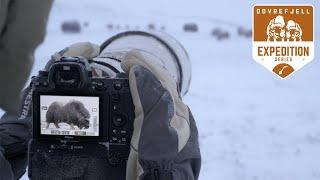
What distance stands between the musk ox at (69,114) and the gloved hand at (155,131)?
0.29 ft

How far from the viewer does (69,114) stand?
94 cm

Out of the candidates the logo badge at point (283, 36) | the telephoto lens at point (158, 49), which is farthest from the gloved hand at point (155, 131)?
the logo badge at point (283, 36)

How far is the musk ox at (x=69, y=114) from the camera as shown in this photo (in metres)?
0.93

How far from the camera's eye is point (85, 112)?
3.06ft

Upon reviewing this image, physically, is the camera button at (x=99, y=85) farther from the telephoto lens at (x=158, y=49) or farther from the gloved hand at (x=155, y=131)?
the telephoto lens at (x=158, y=49)

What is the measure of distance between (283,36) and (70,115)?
2384mm

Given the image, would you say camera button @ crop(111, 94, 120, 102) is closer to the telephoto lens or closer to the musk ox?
the musk ox

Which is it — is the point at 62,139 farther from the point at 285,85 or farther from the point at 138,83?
the point at 285,85

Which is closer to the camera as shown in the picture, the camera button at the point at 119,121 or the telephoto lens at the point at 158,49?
the camera button at the point at 119,121

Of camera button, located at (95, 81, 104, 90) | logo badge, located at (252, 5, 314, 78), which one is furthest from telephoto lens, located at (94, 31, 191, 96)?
logo badge, located at (252, 5, 314, 78)

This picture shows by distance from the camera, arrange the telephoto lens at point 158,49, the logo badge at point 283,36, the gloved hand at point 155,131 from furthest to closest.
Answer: the logo badge at point 283,36 < the telephoto lens at point 158,49 < the gloved hand at point 155,131

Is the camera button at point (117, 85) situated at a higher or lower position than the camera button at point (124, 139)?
higher

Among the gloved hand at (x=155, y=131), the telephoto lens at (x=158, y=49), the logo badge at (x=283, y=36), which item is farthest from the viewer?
the logo badge at (x=283, y=36)

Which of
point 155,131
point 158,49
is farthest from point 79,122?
point 158,49
